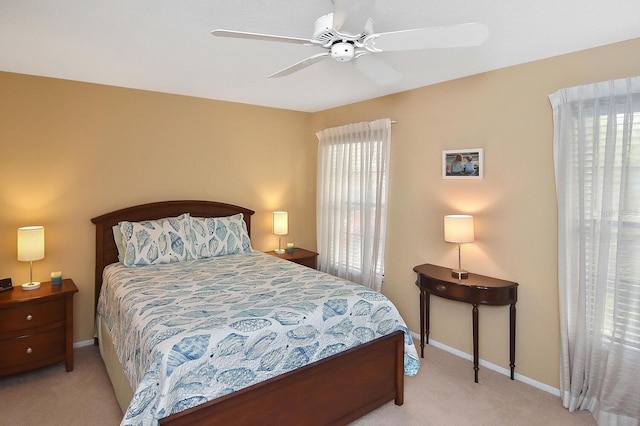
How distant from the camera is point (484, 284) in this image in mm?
2846

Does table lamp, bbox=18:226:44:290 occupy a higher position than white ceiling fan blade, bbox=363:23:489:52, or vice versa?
white ceiling fan blade, bbox=363:23:489:52

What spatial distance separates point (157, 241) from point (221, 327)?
1.81m

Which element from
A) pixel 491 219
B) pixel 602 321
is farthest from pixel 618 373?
pixel 491 219

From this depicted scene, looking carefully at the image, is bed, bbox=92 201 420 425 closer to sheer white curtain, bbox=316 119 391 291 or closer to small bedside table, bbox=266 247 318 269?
small bedside table, bbox=266 247 318 269

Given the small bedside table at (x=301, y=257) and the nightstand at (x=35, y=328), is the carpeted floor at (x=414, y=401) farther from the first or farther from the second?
the small bedside table at (x=301, y=257)

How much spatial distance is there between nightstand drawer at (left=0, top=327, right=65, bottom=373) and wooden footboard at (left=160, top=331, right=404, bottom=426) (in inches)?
76.6

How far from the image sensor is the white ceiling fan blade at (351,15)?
1421 mm

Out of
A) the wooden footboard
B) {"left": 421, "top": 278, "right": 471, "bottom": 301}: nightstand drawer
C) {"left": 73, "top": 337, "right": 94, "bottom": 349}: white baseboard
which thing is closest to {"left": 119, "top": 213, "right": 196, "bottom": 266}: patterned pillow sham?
{"left": 73, "top": 337, "right": 94, "bottom": 349}: white baseboard

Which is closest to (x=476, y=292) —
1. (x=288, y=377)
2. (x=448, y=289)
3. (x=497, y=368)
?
(x=448, y=289)

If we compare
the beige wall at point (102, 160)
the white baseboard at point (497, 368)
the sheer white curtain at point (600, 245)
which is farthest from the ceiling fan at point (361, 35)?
the white baseboard at point (497, 368)

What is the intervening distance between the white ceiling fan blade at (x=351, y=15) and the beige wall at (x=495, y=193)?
5.97 ft

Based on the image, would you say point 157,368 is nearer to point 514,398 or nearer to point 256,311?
point 256,311

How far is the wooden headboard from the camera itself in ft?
11.3

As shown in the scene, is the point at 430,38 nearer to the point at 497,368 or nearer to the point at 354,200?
the point at 354,200
